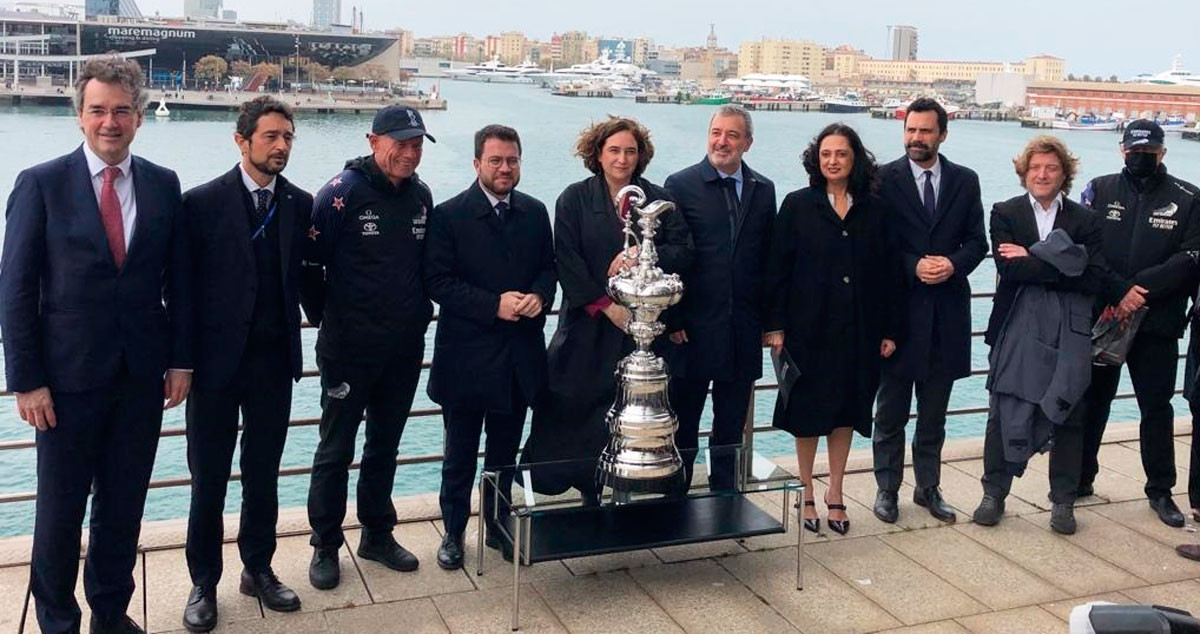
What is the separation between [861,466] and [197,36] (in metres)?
87.2

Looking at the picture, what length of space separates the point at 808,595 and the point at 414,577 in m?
1.51

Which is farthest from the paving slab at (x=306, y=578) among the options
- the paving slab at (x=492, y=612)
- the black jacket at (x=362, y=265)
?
Answer: the black jacket at (x=362, y=265)

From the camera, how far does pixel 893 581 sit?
4688 millimetres

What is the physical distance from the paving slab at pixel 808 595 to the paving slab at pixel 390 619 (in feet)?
3.60

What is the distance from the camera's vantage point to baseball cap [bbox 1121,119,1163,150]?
5234 mm

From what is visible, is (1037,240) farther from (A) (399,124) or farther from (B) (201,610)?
(B) (201,610)

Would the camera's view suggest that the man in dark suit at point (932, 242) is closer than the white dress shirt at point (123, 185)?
No

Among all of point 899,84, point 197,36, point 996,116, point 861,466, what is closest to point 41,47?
point 197,36

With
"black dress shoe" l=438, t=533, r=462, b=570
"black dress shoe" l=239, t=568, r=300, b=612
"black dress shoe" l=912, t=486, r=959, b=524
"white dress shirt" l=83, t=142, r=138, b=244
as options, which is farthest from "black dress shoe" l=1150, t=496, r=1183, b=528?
"white dress shirt" l=83, t=142, r=138, b=244

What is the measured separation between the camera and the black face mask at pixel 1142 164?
208 inches

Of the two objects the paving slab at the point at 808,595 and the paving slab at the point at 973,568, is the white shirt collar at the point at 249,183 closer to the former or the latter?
the paving slab at the point at 808,595

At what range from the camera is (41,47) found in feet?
267

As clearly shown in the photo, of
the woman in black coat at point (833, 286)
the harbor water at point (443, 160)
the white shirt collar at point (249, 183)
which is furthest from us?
the harbor water at point (443, 160)

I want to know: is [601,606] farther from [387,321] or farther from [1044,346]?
[1044,346]
